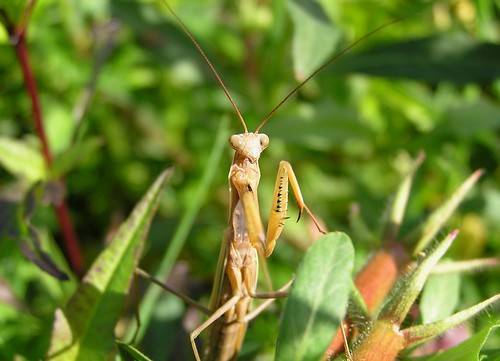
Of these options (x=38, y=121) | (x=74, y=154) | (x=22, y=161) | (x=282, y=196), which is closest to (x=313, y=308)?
(x=282, y=196)

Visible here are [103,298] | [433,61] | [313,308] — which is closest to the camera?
[313,308]

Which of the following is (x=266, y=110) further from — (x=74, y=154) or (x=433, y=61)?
(x=74, y=154)

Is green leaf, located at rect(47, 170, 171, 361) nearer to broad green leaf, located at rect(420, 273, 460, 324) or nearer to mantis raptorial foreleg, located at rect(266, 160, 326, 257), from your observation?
mantis raptorial foreleg, located at rect(266, 160, 326, 257)

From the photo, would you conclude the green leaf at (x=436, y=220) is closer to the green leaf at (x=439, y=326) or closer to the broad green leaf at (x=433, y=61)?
the green leaf at (x=439, y=326)

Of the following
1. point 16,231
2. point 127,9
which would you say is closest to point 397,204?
point 16,231

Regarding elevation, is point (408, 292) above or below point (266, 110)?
above

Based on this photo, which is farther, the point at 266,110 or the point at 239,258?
the point at 266,110
